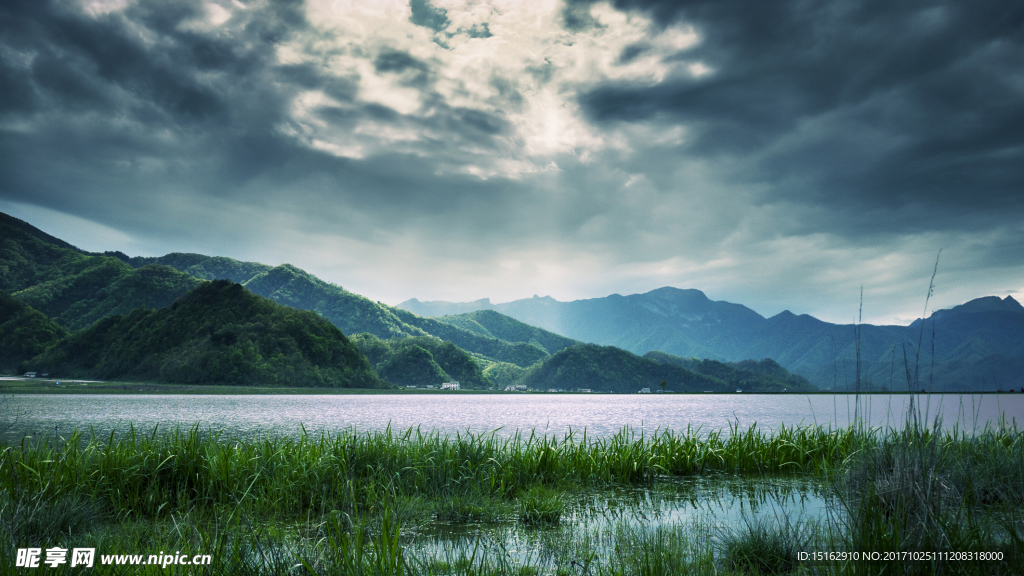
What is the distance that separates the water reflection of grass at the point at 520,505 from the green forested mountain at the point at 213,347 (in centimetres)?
10367

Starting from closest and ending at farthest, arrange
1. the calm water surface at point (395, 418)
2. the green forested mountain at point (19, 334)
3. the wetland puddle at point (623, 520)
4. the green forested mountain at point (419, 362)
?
the wetland puddle at point (623, 520), the calm water surface at point (395, 418), the green forested mountain at point (19, 334), the green forested mountain at point (419, 362)

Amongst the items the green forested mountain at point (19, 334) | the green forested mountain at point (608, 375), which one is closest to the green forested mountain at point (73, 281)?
the green forested mountain at point (19, 334)

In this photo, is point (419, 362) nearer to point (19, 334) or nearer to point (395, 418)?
point (19, 334)

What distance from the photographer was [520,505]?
7281 mm

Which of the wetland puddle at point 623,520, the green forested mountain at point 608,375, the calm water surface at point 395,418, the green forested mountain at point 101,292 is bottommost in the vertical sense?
the green forested mountain at point 608,375

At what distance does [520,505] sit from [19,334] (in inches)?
5536

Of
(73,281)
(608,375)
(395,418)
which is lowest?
(608,375)

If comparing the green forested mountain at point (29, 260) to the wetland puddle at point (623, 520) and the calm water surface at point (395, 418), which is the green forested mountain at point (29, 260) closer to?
the calm water surface at point (395, 418)

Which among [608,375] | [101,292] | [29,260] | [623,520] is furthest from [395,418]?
[29,260]

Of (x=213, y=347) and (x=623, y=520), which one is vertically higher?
(x=623, y=520)

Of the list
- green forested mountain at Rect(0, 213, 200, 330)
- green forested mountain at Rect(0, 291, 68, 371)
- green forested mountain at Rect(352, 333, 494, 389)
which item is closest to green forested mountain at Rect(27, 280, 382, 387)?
green forested mountain at Rect(0, 291, 68, 371)

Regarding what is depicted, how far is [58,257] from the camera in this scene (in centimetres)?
15038

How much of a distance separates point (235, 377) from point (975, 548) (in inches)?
4401

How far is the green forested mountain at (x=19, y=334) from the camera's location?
328 ft
